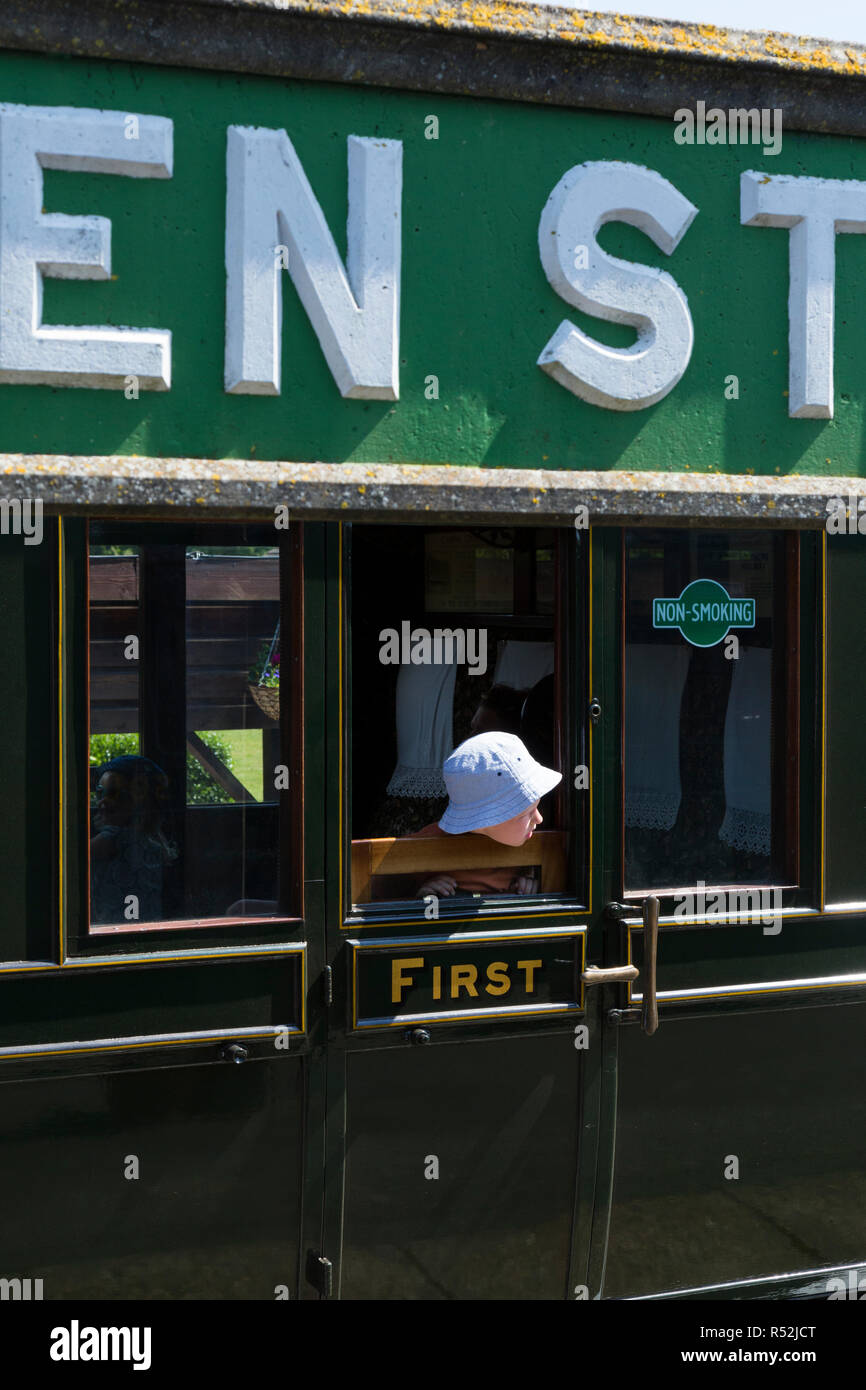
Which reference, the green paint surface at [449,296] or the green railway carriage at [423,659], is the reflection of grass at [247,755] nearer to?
the green railway carriage at [423,659]

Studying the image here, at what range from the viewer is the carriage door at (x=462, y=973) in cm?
354

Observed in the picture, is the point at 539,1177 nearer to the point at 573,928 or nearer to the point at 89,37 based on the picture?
the point at 573,928

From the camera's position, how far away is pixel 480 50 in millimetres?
3521

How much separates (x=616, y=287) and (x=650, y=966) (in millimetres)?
1848

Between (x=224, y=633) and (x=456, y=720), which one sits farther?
(x=456, y=720)

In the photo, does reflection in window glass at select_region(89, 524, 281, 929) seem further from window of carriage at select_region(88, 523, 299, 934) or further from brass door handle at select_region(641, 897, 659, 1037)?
brass door handle at select_region(641, 897, 659, 1037)

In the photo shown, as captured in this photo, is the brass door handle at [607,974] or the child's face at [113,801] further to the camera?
the brass door handle at [607,974]

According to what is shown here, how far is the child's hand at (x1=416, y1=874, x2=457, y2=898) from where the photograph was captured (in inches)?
145

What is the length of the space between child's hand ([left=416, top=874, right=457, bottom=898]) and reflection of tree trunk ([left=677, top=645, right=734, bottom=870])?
0.71 meters

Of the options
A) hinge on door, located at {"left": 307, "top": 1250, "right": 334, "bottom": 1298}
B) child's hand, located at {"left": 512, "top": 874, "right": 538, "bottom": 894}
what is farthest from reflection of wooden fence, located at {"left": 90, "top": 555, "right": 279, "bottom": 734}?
hinge on door, located at {"left": 307, "top": 1250, "right": 334, "bottom": 1298}

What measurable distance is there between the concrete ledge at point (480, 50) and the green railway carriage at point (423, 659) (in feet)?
0.03

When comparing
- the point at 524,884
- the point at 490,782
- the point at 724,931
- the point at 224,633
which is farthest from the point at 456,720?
the point at 724,931

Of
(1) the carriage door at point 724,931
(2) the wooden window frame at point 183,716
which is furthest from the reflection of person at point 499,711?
(2) the wooden window frame at point 183,716

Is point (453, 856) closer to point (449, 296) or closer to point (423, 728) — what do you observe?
point (423, 728)
